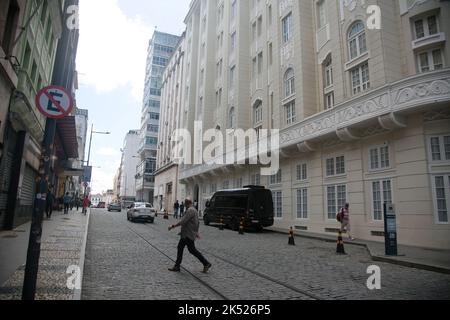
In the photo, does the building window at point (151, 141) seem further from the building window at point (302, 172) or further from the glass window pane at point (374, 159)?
the glass window pane at point (374, 159)

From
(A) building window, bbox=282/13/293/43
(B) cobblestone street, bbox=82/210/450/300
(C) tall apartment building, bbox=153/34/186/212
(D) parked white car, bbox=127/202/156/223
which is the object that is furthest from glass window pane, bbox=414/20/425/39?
(C) tall apartment building, bbox=153/34/186/212

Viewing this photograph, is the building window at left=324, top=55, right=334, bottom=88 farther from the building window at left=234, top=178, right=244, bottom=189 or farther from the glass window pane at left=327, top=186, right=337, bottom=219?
the building window at left=234, top=178, right=244, bottom=189

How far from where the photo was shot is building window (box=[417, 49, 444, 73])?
49.0 feet

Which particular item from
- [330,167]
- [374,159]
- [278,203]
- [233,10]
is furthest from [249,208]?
[233,10]

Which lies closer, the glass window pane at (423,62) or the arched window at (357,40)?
the glass window pane at (423,62)

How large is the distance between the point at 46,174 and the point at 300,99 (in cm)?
1946

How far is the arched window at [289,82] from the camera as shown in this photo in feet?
78.3

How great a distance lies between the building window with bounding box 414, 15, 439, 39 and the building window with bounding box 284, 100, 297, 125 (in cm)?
927

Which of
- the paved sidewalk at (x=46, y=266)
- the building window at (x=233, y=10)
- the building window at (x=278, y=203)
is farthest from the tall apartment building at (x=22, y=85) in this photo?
the building window at (x=233, y=10)

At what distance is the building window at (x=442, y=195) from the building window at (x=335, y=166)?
548cm

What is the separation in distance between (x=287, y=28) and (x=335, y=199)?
46.7 feet

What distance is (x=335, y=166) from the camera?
19.1m

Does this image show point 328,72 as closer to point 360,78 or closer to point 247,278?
point 360,78

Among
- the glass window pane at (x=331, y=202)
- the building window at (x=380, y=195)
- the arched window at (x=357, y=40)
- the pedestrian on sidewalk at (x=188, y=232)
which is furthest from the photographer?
the glass window pane at (x=331, y=202)
